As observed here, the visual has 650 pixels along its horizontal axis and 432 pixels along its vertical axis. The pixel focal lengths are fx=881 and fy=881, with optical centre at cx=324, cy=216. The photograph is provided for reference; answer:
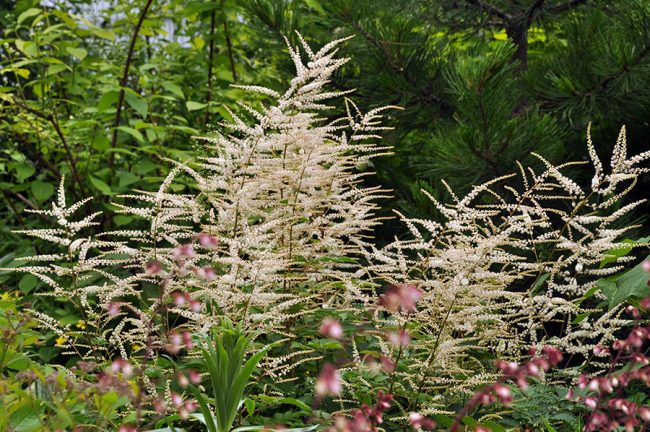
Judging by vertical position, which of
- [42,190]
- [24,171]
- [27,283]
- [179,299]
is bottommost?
[27,283]

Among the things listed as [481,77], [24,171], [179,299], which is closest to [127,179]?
[24,171]

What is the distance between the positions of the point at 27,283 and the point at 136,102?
3.90 feet

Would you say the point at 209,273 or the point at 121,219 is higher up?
the point at 209,273

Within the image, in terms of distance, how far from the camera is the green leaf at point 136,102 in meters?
4.88

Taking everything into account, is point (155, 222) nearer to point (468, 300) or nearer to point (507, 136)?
point (468, 300)

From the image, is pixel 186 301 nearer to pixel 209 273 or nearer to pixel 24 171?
pixel 209 273

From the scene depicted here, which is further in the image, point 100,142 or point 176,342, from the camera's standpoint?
point 100,142

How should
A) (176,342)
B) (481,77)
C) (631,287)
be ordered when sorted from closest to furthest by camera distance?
(176,342) < (631,287) < (481,77)

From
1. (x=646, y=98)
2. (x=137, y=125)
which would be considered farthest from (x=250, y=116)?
(x=646, y=98)

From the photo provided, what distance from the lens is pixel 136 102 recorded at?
497 centimetres

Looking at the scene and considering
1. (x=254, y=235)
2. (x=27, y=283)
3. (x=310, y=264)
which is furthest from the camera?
(x=27, y=283)

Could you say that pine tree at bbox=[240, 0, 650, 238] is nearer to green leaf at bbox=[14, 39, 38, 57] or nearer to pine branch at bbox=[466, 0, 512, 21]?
pine branch at bbox=[466, 0, 512, 21]

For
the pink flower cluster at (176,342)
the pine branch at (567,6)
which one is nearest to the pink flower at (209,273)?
the pink flower cluster at (176,342)

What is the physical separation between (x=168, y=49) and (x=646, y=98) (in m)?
3.17
